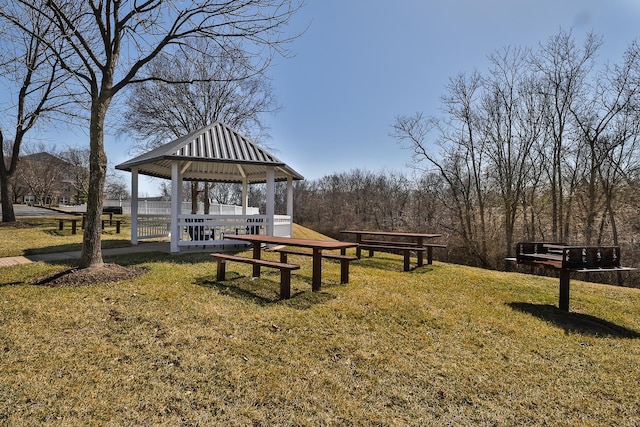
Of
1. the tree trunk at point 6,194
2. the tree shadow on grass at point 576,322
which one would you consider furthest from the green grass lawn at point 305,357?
the tree trunk at point 6,194

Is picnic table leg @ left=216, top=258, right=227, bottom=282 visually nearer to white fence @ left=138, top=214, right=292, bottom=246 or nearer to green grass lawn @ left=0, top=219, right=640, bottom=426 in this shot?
green grass lawn @ left=0, top=219, right=640, bottom=426

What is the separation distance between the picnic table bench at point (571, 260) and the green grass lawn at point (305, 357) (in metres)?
0.55

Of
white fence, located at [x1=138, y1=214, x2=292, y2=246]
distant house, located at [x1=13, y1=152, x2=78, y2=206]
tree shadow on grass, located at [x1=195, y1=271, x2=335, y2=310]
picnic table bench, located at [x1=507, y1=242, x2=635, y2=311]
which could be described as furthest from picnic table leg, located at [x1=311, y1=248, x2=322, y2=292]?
distant house, located at [x1=13, y1=152, x2=78, y2=206]

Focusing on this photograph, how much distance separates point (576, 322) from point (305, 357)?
414 cm

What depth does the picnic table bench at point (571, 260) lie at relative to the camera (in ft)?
16.1

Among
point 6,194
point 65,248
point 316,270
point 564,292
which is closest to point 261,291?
point 316,270

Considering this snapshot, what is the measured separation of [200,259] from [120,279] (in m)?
2.50

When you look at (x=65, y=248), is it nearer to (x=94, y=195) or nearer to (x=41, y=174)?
(x=94, y=195)

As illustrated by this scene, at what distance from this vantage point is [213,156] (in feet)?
29.7

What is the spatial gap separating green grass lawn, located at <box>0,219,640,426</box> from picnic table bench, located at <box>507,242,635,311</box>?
548 millimetres

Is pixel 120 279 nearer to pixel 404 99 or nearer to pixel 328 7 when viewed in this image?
pixel 328 7

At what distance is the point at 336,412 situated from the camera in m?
2.53

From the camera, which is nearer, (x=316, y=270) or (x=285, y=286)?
(x=285, y=286)

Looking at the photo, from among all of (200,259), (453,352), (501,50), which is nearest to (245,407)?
(453,352)
